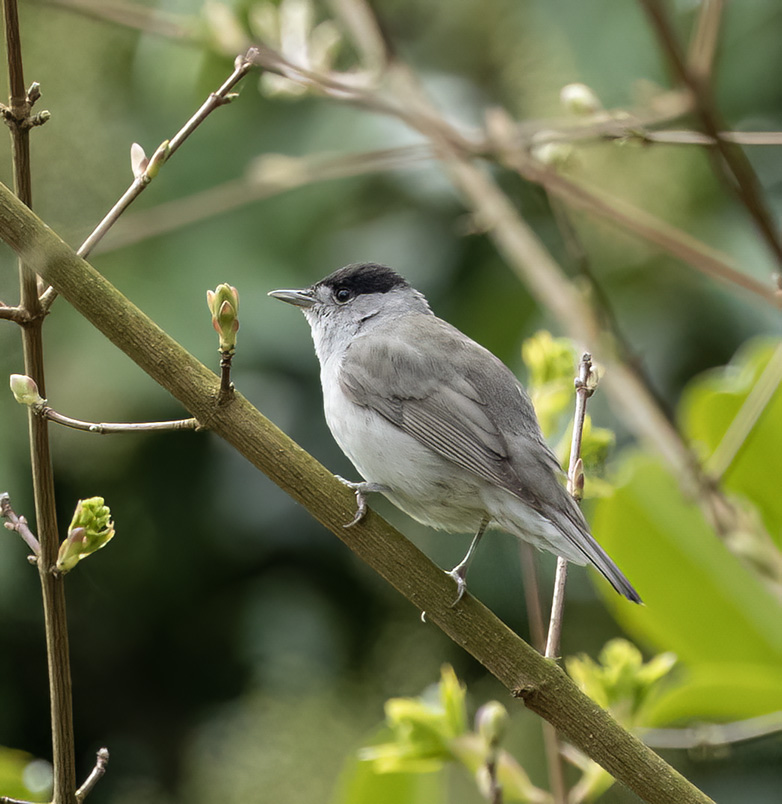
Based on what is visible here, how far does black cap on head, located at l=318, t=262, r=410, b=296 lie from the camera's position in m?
3.15

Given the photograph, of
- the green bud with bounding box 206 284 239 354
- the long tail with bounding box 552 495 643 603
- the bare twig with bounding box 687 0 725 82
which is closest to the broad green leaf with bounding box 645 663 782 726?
the long tail with bounding box 552 495 643 603

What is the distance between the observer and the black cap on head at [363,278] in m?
3.15

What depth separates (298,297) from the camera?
10.1 feet

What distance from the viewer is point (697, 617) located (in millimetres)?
2205

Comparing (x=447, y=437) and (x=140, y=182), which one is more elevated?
(x=140, y=182)

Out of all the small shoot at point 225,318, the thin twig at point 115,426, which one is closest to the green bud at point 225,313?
the small shoot at point 225,318

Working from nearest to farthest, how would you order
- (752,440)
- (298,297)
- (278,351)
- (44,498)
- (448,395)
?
1. (44,498)
2. (752,440)
3. (448,395)
4. (298,297)
5. (278,351)

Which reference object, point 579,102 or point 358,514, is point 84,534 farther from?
point 579,102

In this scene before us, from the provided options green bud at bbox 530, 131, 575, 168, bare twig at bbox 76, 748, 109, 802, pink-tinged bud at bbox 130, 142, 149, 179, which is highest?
green bud at bbox 530, 131, 575, 168

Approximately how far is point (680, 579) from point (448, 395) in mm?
691

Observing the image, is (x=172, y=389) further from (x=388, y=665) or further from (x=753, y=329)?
(x=753, y=329)

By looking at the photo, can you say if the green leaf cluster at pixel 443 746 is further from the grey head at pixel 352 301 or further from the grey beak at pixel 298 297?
the grey beak at pixel 298 297

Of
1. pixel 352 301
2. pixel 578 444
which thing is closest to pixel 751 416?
pixel 578 444

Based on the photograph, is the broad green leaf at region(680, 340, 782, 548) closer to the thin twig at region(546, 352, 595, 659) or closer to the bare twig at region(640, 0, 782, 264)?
the thin twig at region(546, 352, 595, 659)
